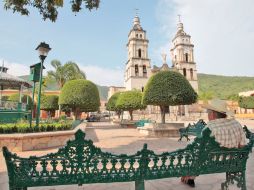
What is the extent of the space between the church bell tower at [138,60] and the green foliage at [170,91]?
113ft

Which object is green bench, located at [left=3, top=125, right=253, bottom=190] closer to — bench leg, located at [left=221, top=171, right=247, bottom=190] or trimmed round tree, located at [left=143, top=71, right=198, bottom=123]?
bench leg, located at [left=221, top=171, right=247, bottom=190]

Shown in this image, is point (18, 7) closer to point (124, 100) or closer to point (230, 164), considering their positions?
point (230, 164)

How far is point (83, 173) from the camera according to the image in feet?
9.26

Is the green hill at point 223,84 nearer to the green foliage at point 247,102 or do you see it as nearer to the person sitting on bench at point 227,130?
the green foliage at point 247,102

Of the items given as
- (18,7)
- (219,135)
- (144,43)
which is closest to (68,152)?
(219,135)

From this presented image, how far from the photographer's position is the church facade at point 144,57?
50.5 metres

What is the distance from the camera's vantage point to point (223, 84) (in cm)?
11500

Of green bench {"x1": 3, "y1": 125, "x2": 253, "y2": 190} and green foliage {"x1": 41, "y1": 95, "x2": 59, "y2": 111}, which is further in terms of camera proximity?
green foliage {"x1": 41, "y1": 95, "x2": 59, "y2": 111}

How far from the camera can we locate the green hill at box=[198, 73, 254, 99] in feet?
337

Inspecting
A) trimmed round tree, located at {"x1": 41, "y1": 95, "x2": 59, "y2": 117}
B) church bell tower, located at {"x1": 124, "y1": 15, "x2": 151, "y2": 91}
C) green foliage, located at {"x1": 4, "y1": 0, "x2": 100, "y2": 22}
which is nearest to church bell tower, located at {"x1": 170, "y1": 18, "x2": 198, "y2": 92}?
church bell tower, located at {"x1": 124, "y1": 15, "x2": 151, "y2": 91}

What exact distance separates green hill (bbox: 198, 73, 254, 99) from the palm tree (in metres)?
80.2

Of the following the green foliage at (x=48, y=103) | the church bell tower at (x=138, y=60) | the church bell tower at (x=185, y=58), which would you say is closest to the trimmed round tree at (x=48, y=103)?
the green foliage at (x=48, y=103)

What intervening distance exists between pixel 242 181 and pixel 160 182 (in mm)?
1693

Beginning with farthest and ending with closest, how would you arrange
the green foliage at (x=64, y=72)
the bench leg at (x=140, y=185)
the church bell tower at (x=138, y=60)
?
1. the church bell tower at (x=138, y=60)
2. the green foliage at (x=64, y=72)
3. the bench leg at (x=140, y=185)
